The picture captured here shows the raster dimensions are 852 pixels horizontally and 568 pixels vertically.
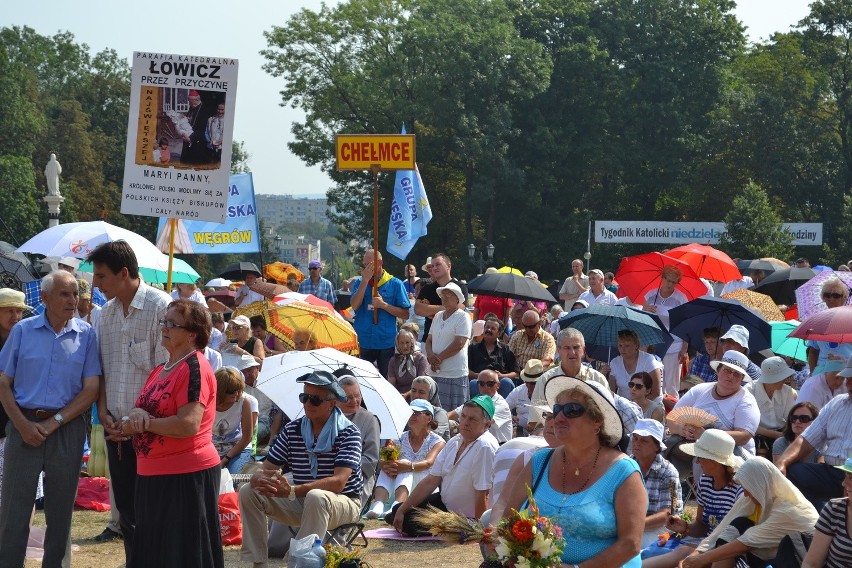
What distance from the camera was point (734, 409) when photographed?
9.07 metres

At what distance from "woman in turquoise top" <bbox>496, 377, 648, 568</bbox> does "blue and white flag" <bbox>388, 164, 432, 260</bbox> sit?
444 inches

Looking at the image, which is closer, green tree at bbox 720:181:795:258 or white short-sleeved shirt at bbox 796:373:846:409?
white short-sleeved shirt at bbox 796:373:846:409

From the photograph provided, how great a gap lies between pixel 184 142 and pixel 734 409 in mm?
4477

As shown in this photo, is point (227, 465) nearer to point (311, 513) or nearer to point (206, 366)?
point (311, 513)

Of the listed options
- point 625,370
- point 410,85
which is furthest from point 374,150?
point 410,85

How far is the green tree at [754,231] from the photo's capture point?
139 feet

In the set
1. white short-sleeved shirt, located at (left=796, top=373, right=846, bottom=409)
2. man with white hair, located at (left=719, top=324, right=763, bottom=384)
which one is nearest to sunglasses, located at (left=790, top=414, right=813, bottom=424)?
white short-sleeved shirt, located at (left=796, top=373, right=846, bottom=409)

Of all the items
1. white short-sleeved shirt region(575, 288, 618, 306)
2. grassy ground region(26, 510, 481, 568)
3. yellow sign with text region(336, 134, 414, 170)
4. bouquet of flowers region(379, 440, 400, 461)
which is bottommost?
grassy ground region(26, 510, 481, 568)

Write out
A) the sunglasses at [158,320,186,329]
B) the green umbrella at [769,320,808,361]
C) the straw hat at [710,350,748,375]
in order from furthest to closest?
the green umbrella at [769,320,808,361] → the straw hat at [710,350,748,375] → the sunglasses at [158,320,186,329]

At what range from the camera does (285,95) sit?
52250 millimetres

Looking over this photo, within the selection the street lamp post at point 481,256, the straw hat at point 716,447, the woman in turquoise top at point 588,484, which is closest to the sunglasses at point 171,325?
the woman in turquoise top at point 588,484

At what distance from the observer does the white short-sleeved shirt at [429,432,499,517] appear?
8.59 m

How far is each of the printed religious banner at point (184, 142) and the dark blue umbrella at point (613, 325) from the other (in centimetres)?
434

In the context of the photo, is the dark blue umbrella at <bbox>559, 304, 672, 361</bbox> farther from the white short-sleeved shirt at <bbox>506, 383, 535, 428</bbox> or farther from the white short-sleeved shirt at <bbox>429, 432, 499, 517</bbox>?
the white short-sleeved shirt at <bbox>429, 432, 499, 517</bbox>
